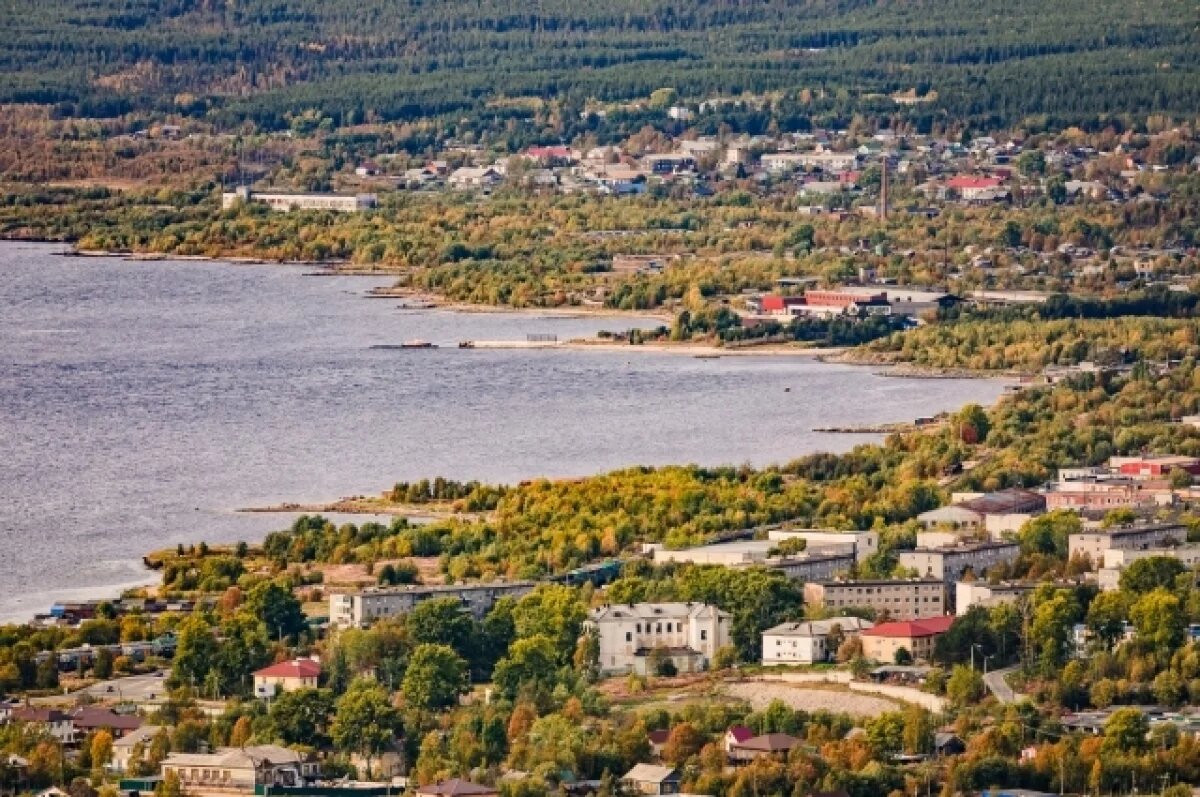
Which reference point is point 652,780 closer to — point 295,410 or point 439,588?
point 439,588

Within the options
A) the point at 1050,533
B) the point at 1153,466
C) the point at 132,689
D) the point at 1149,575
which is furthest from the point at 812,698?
the point at 1153,466

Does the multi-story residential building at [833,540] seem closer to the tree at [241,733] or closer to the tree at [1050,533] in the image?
the tree at [1050,533]

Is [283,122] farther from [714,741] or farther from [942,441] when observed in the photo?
[714,741]

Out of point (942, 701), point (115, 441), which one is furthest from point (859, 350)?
point (942, 701)

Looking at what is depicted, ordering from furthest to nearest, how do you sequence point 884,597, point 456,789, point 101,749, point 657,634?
point 884,597 → point 657,634 → point 101,749 → point 456,789

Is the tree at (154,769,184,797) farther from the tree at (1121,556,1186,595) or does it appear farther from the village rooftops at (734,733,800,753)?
the tree at (1121,556,1186,595)

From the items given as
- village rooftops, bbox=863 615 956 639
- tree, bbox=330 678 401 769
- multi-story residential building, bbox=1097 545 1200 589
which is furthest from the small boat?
tree, bbox=330 678 401 769

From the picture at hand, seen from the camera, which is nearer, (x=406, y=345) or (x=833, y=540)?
(x=833, y=540)
